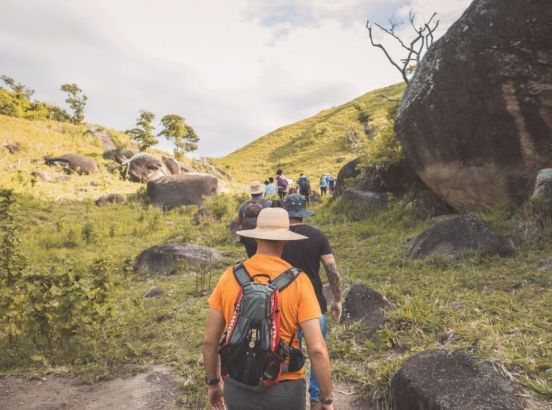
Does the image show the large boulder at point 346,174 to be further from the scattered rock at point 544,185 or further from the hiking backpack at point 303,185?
the scattered rock at point 544,185

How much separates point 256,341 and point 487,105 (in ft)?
32.4

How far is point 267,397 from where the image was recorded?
249 centimetres

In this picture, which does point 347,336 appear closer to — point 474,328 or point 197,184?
point 474,328

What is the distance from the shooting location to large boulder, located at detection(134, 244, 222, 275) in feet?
36.9

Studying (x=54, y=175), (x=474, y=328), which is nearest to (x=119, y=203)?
(x=54, y=175)

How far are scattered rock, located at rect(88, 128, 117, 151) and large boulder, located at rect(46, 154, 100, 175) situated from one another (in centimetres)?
867

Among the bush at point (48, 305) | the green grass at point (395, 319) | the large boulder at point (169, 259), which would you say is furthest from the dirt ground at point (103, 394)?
the large boulder at point (169, 259)

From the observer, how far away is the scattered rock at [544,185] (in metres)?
9.29

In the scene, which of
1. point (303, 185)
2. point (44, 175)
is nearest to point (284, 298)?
point (303, 185)

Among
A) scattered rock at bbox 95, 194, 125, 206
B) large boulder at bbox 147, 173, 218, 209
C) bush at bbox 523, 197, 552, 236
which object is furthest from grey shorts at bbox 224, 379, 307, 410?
scattered rock at bbox 95, 194, 125, 206

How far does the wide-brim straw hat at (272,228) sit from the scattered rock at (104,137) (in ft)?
125

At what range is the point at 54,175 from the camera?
26422 millimetres

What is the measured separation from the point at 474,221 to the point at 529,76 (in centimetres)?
349

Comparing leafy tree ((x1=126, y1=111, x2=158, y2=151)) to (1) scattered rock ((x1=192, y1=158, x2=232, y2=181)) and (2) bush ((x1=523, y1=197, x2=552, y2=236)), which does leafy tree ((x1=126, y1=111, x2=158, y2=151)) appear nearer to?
(1) scattered rock ((x1=192, y1=158, x2=232, y2=181))
